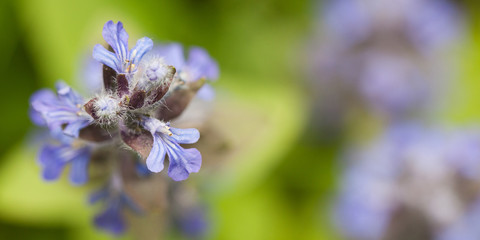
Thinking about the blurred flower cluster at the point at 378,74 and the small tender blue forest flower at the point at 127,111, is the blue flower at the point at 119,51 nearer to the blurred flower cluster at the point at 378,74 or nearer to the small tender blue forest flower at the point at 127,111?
the small tender blue forest flower at the point at 127,111

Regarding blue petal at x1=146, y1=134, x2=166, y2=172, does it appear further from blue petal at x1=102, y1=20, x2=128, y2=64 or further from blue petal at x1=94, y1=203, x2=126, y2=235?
blue petal at x1=94, y1=203, x2=126, y2=235

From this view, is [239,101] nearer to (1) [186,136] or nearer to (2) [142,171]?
(2) [142,171]

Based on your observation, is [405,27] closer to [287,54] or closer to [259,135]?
[287,54]

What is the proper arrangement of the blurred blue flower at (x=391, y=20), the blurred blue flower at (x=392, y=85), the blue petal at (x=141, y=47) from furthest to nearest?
the blurred blue flower at (x=391, y=20) → the blurred blue flower at (x=392, y=85) → the blue petal at (x=141, y=47)

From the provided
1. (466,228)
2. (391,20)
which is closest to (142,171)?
(466,228)

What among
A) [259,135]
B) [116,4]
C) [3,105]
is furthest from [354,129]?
[3,105]

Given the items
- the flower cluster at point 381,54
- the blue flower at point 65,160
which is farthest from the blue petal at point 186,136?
the flower cluster at point 381,54

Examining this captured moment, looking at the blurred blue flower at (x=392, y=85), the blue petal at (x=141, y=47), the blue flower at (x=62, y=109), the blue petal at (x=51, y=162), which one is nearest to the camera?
the blue petal at (x=141, y=47)
